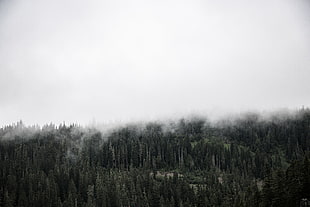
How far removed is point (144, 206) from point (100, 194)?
75.2 feet

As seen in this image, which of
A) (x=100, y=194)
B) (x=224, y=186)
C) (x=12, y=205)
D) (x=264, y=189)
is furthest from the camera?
(x=224, y=186)

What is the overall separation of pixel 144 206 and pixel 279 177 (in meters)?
78.9

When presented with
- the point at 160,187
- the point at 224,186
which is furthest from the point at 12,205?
the point at 224,186

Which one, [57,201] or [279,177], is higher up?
[279,177]

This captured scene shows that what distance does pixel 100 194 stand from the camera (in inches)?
7165

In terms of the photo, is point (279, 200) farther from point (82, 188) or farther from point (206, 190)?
point (82, 188)

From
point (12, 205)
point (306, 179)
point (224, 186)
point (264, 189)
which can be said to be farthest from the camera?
point (224, 186)

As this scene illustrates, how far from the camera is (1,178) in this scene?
651ft

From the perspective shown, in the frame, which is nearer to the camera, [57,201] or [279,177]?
[279,177]

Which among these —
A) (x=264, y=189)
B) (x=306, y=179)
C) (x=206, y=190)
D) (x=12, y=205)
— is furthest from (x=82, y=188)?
(x=306, y=179)

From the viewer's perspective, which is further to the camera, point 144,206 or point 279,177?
point 144,206

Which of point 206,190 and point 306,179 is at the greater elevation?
point 306,179

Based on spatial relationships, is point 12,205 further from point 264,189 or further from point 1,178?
point 264,189

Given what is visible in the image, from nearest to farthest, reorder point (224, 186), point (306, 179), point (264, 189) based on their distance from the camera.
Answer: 1. point (306, 179)
2. point (264, 189)
3. point (224, 186)
